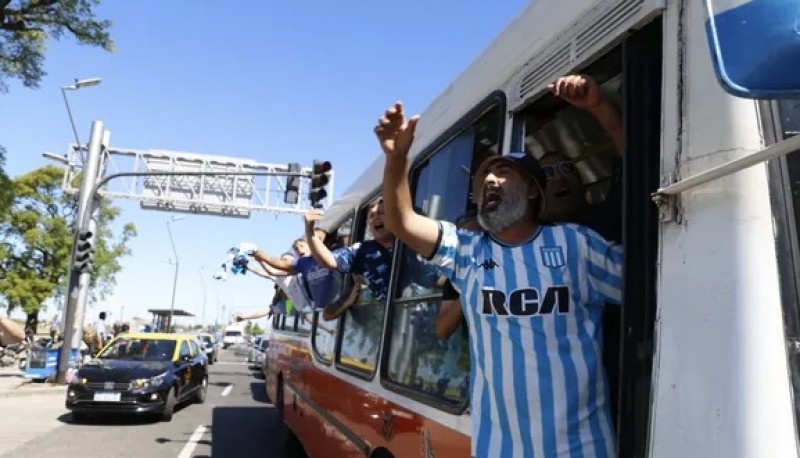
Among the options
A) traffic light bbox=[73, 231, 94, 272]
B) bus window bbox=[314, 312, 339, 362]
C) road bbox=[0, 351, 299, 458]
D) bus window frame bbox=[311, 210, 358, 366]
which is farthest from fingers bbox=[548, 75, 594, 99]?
traffic light bbox=[73, 231, 94, 272]

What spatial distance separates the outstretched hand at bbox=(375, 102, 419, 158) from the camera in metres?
2.16

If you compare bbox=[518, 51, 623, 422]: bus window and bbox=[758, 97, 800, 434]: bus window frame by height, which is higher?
bbox=[518, 51, 623, 422]: bus window

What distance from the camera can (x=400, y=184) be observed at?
7.23 feet

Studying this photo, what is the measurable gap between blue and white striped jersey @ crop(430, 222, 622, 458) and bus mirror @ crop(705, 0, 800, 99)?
0.76 metres

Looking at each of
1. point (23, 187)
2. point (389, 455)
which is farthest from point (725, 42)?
point (23, 187)

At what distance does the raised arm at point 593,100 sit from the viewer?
2.08 m

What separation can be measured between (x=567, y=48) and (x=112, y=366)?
38.6ft

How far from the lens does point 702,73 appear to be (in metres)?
1.63

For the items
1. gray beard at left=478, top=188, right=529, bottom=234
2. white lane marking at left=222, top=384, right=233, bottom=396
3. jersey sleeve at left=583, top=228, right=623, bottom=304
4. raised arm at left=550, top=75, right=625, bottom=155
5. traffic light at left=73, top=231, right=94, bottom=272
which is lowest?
white lane marking at left=222, top=384, right=233, bottom=396

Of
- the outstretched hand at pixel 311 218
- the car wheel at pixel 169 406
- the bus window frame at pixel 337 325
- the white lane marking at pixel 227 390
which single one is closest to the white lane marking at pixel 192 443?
the car wheel at pixel 169 406

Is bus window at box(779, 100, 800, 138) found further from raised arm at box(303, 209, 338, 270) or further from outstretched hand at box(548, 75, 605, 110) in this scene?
raised arm at box(303, 209, 338, 270)

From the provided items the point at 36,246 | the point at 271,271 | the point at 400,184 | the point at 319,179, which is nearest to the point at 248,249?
the point at 271,271

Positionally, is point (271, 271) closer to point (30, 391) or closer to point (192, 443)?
point (192, 443)

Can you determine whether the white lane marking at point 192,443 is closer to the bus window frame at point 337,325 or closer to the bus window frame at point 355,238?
the bus window frame at point 337,325
